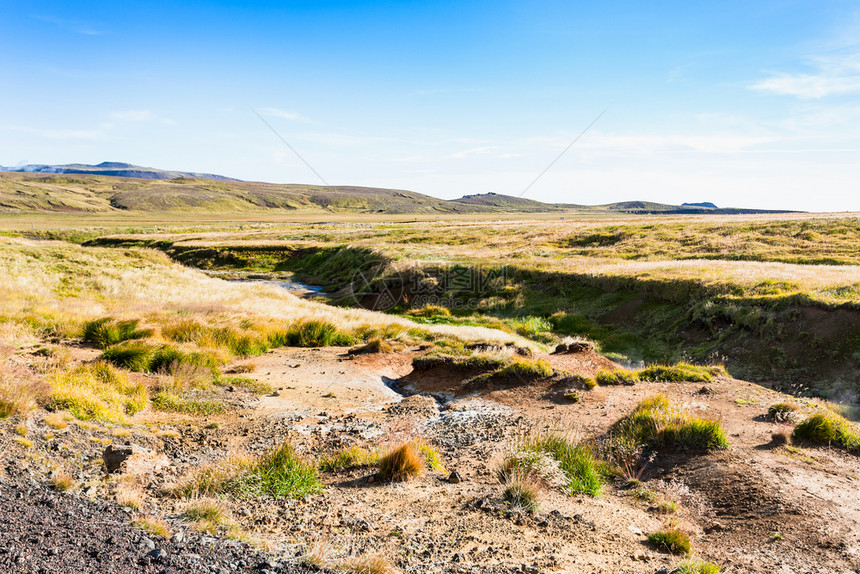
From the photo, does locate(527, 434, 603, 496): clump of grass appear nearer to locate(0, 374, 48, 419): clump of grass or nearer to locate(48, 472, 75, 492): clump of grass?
locate(48, 472, 75, 492): clump of grass

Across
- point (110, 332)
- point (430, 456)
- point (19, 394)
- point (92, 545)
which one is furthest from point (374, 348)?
point (92, 545)

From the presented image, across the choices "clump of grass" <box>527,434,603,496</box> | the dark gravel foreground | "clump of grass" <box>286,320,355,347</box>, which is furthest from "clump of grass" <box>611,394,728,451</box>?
"clump of grass" <box>286,320,355,347</box>

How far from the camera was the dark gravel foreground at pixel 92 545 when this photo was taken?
14.2 ft

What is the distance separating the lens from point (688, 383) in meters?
13.3

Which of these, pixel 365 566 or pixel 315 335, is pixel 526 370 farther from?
pixel 365 566

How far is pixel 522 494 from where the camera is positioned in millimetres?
6812

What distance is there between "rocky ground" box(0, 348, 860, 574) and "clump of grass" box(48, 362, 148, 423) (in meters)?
0.48

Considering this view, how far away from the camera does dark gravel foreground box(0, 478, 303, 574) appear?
434 cm

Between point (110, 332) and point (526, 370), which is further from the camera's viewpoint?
point (110, 332)

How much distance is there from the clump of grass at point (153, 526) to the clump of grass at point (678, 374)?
12307 millimetres

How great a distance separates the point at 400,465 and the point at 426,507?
1.03m

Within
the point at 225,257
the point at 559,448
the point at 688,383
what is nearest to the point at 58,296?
the point at 559,448

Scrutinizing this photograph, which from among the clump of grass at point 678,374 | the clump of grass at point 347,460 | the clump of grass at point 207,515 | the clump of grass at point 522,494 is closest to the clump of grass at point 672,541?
the clump of grass at point 522,494

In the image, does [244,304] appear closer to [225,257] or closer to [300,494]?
[300,494]
